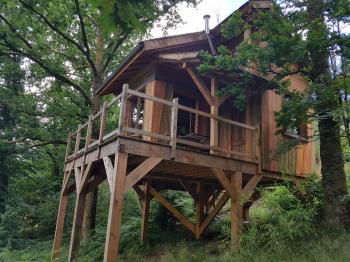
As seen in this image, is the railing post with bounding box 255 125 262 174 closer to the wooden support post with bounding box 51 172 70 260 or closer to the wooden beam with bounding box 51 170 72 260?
the wooden beam with bounding box 51 170 72 260

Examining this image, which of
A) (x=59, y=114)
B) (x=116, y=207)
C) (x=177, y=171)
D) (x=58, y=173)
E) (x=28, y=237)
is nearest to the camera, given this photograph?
(x=116, y=207)

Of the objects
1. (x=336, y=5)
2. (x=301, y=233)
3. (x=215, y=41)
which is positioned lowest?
(x=301, y=233)

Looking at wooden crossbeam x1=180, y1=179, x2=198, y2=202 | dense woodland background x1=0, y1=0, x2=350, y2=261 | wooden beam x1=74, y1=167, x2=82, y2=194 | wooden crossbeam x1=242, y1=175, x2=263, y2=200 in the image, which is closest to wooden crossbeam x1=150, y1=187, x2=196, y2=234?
dense woodland background x1=0, y1=0, x2=350, y2=261

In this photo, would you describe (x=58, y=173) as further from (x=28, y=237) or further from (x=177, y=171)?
(x=177, y=171)

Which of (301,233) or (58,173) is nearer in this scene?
(301,233)

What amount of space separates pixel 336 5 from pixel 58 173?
17763 mm

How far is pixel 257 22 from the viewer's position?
716 centimetres

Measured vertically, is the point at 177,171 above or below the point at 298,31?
below

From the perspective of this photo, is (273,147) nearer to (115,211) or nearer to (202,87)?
(202,87)

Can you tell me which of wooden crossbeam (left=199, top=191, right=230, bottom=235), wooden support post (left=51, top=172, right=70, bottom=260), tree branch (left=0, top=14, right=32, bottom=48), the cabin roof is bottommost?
wooden support post (left=51, top=172, right=70, bottom=260)

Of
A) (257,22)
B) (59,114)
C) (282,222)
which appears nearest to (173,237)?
(282,222)

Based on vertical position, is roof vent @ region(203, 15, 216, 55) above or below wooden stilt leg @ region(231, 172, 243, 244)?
above

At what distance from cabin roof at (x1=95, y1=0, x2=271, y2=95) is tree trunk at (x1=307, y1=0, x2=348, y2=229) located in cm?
257

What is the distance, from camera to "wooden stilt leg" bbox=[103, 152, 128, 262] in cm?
612
